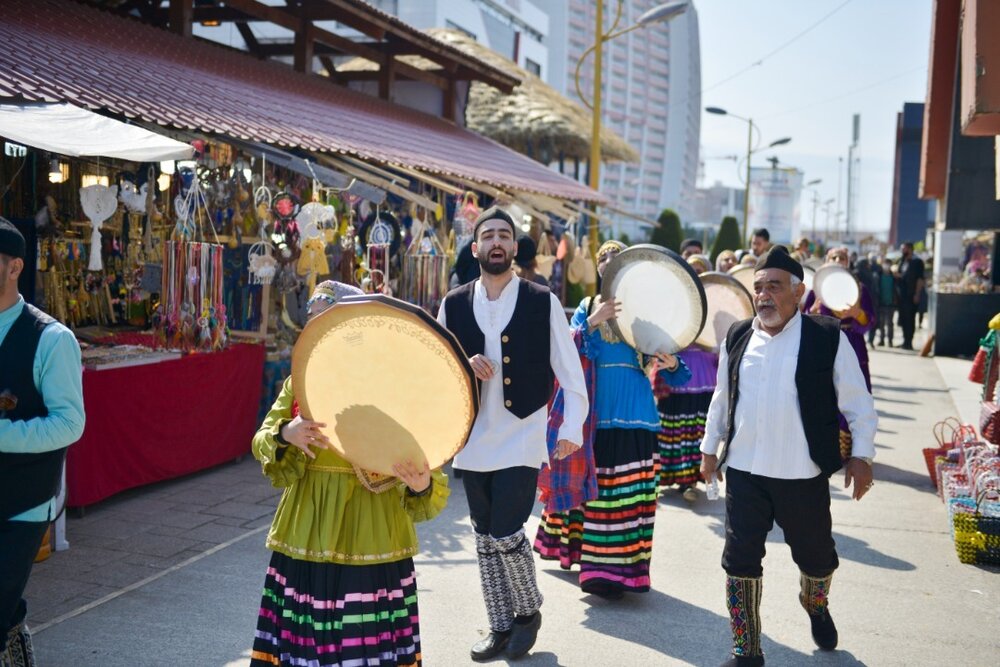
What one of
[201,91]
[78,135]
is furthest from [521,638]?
[201,91]

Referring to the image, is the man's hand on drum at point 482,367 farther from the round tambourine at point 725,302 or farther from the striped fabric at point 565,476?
the round tambourine at point 725,302

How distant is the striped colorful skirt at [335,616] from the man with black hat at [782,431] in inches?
62.0

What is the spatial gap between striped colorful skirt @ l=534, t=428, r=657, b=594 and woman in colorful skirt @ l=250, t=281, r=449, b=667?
2.00 meters

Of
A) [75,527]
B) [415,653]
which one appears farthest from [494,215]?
[75,527]

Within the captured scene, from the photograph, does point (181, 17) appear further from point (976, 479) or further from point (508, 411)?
point (976, 479)

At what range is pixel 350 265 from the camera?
977 cm

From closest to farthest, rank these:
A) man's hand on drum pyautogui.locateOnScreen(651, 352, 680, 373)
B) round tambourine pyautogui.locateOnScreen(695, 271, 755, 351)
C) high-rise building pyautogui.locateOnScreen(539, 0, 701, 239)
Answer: man's hand on drum pyautogui.locateOnScreen(651, 352, 680, 373)
round tambourine pyautogui.locateOnScreen(695, 271, 755, 351)
high-rise building pyautogui.locateOnScreen(539, 0, 701, 239)

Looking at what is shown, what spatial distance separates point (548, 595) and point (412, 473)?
2.49 metres

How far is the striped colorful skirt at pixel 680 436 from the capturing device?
7.52 metres

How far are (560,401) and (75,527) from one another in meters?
3.18

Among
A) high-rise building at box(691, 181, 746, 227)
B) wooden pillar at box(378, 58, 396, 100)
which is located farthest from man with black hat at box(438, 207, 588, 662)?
high-rise building at box(691, 181, 746, 227)

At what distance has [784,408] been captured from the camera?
420cm

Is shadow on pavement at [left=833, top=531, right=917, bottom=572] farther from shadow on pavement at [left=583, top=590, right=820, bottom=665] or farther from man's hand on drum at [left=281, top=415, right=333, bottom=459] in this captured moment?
man's hand on drum at [left=281, top=415, right=333, bottom=459]

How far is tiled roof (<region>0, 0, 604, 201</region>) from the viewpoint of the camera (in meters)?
7.70
